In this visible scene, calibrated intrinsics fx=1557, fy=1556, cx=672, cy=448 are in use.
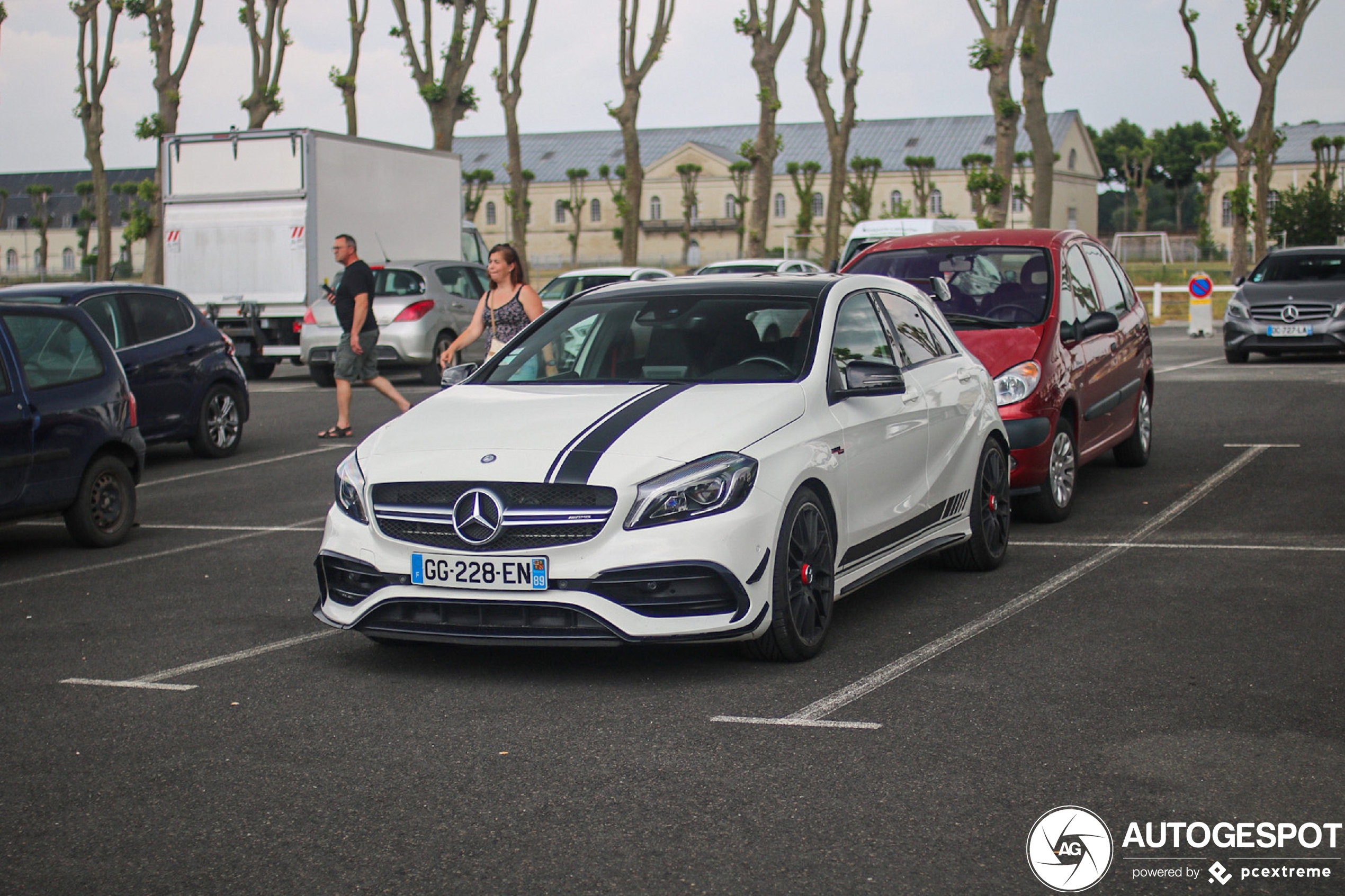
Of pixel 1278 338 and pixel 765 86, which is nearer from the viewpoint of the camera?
pixel 1278 338

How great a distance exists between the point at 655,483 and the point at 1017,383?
13.9 feet

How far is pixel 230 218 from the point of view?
896 inches

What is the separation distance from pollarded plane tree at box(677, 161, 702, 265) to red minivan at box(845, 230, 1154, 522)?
92071 millimetres

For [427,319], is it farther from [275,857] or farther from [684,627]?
[275,857]

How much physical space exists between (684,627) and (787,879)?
1851mm

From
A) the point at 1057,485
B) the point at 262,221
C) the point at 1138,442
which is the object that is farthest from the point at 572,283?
the point at 1057,485

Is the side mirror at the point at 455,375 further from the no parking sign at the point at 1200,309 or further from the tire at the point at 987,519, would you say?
the no parking sign at the point at 1200,309

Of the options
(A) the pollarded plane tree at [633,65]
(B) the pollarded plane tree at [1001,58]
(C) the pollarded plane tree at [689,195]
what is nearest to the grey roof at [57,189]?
(C) the pollarded plane tree at [689,195]

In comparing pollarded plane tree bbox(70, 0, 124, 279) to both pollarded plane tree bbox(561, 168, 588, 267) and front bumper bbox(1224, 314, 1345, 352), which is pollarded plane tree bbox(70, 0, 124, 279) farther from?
pollarded plane tree bbox(561, 168, 588, 267)

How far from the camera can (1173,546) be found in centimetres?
863

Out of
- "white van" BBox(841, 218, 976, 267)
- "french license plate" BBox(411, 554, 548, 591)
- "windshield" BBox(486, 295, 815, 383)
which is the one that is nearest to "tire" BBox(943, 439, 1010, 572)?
"windshield" BBox(486, 295, 815, 383)

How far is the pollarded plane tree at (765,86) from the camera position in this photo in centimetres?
4025

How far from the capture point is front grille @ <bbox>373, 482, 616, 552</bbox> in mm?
5590

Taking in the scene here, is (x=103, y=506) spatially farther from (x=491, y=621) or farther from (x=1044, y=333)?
(x=1044, y=333)
